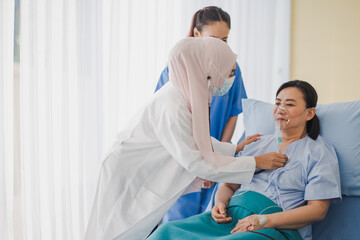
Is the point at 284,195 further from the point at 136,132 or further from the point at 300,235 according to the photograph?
the point at 136,132

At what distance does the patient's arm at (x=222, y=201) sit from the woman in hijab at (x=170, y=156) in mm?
134

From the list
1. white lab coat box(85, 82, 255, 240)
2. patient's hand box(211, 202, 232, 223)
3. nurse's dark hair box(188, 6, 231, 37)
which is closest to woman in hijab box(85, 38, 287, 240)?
white lab coat box(85, 82, 255, 240)

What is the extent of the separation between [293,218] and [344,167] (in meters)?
0.40

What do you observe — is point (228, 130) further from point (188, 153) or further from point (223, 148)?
point (188, 153)

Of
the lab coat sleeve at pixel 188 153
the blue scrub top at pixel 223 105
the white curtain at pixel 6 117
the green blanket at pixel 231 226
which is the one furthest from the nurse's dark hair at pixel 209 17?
the white curtain at pixel 6 117

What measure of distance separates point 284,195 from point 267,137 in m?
0.38

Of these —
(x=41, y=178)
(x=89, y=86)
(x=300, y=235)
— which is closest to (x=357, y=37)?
(x=300, y=235)

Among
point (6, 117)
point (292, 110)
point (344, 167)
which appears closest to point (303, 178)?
point (344, 167)

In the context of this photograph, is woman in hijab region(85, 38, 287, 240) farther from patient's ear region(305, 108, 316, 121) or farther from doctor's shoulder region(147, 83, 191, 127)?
patient's ear region(305, 108, 316, 121)

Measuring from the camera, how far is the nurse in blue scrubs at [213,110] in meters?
1.95

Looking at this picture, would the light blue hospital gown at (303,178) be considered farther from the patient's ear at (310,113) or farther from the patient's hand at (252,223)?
the patient's hand at (252,223)

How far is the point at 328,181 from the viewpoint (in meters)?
1.53

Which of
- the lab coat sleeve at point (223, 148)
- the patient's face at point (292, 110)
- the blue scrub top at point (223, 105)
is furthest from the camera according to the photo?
the blue scrub top at point (223, 105)

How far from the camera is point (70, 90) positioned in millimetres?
2486
